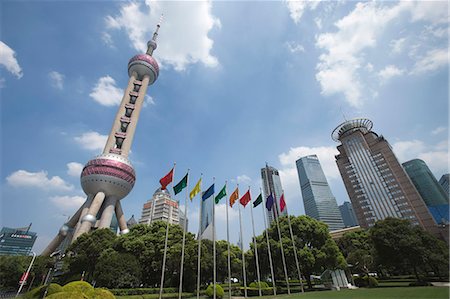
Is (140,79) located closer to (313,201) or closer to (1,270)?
(1,270)

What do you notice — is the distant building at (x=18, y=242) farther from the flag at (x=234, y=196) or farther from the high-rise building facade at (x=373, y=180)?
the high-rise building facade at (x=373, y=180)

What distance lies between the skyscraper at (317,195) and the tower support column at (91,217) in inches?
5136

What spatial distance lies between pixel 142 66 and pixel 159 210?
66.0 metres

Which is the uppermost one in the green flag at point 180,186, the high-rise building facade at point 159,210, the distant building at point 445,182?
the distant building at point 445,182

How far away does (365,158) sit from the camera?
88062 mm

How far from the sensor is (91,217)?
47125mm

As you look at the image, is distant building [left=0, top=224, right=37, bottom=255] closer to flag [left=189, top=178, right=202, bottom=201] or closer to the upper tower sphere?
the upper tower sphere

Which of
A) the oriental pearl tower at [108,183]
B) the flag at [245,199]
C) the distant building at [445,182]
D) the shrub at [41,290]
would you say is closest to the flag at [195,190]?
the flag at [245,199]

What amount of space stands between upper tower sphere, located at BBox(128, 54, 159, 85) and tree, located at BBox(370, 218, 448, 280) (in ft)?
233

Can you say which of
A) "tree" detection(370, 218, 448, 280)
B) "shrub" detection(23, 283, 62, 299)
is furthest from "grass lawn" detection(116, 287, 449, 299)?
"shrub" detection(23, 283, 62, 299)

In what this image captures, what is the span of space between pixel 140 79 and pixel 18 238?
443 feet

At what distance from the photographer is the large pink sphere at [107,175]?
49938 millimetres

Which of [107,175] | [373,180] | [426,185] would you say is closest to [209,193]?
[107,175]

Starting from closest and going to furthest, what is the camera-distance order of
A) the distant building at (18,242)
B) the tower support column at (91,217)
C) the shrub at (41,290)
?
the shrub at (41,290) < the tower support column at (91,217) < the distant building at (18,242)
